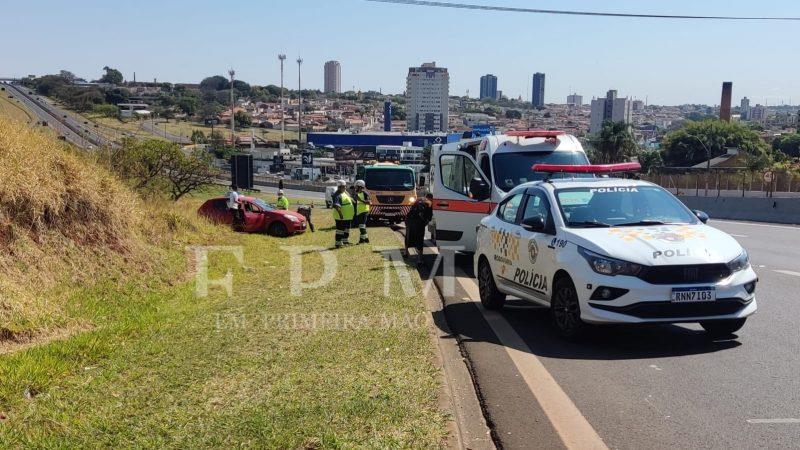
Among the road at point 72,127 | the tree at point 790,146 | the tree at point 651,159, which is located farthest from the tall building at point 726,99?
the road at point 72,127

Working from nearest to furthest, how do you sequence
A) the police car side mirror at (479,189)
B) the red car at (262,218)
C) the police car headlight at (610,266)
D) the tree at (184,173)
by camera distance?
the police car headlight at (610,266) → the police car side mirror at (479,189) → the red car at (262,218) → the tree at (184,173)

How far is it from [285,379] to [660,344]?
386 centimetres

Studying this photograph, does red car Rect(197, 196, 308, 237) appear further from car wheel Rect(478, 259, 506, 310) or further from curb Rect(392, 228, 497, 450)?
curb Rect(392, 228, 497, 450)

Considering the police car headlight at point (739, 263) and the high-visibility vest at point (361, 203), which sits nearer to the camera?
the police car headlight at point (739, 263)

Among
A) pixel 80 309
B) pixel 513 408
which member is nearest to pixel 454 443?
pixel 513 408

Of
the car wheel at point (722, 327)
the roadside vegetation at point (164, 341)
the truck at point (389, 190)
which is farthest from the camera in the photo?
the truck at point (389, 190)

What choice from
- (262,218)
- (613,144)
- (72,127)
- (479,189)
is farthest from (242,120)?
(479,189)

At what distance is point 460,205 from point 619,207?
6378mm

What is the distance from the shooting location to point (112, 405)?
17.8 ft

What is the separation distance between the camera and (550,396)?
6070 millimetres

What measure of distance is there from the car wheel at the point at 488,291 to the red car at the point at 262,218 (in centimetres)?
1282

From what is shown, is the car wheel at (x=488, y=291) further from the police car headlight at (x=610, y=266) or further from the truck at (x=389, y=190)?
the truck at (x=389, y=190)

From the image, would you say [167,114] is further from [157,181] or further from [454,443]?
[454,443]

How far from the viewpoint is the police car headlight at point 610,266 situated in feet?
23.7
